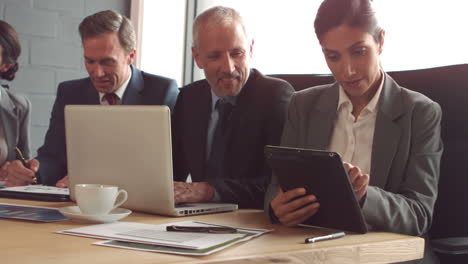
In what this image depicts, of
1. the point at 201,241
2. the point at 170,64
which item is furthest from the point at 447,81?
the point at 170,64

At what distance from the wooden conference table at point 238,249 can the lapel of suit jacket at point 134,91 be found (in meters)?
1.05

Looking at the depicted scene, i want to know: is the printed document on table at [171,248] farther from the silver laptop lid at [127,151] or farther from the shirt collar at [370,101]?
the shirt collar at [370,101]

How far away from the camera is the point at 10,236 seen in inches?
40.7

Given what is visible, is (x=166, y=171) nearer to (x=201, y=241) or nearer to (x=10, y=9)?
(x=201, y=241)

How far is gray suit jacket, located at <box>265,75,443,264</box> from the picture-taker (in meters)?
1.29

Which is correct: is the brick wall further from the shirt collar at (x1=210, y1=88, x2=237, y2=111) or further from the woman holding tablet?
the woman holding tablet

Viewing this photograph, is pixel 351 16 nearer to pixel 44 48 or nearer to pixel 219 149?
pixel 219 149

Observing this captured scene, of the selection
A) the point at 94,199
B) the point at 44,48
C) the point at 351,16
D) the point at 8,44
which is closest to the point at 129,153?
the point at 94,199

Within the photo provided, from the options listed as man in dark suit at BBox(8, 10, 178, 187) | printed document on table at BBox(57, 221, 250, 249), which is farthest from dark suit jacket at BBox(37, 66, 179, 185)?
printed document on table at BBox(57, 221, 250, 249)

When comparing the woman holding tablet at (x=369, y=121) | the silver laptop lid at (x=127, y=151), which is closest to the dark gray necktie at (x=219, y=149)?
the woman holding tablet at (x=369, y=121)

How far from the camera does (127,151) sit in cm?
133

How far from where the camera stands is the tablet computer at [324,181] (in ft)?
3.64

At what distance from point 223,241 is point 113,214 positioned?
311 mm

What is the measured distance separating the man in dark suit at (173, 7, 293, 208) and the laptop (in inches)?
16.1
